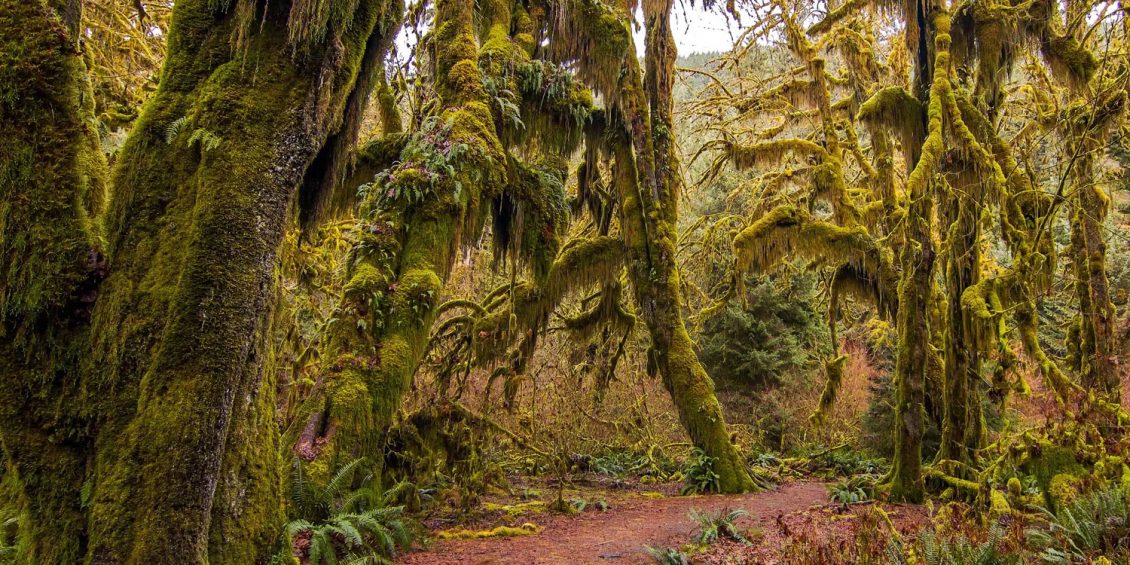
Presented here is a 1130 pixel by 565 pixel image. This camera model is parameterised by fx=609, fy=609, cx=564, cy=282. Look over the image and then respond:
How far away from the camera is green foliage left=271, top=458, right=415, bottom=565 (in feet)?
15.1

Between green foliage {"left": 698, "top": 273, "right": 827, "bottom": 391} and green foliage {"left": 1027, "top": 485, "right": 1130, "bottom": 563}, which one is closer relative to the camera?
green foliage {"left": 1027, "top": 485, "right": 1130, "bottom": 563}

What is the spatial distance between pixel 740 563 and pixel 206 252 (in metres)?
4.47

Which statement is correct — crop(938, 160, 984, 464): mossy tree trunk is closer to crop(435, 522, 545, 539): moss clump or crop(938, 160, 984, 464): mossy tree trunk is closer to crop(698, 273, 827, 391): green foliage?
crop(435, 522, 545, 539): moss clump

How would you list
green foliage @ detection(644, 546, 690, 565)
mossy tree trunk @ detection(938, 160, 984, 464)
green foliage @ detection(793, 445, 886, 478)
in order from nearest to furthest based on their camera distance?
green foliage @ detection(644, 546, 690, 565)
mossy tree trunk @ detection(938, 160, 984, 464)
green foliage @ detection(793, 445, 886, 478)

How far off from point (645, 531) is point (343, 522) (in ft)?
10.7

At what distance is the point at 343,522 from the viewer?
15.8ft

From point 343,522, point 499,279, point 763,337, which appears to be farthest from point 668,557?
point 763,337

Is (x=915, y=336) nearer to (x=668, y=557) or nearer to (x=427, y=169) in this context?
(x=668, y=557)

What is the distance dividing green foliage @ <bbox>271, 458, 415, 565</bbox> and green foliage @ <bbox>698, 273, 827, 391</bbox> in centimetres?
1255

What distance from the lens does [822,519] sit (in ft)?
22.0

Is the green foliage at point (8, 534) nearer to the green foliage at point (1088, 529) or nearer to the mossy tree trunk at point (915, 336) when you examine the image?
the green foliage at point (1088, 529)

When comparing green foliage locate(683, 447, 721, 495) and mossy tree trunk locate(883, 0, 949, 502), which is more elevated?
mossy tree trunk locate(883, 0, 949, 502)

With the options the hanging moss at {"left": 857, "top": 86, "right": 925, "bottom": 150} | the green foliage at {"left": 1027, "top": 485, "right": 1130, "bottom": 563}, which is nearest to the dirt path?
the green foliage at {"left": 1027, "top": 485, "right": 1130, "bottom": 563}

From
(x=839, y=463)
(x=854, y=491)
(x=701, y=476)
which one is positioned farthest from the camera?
(x=839, y=463)
